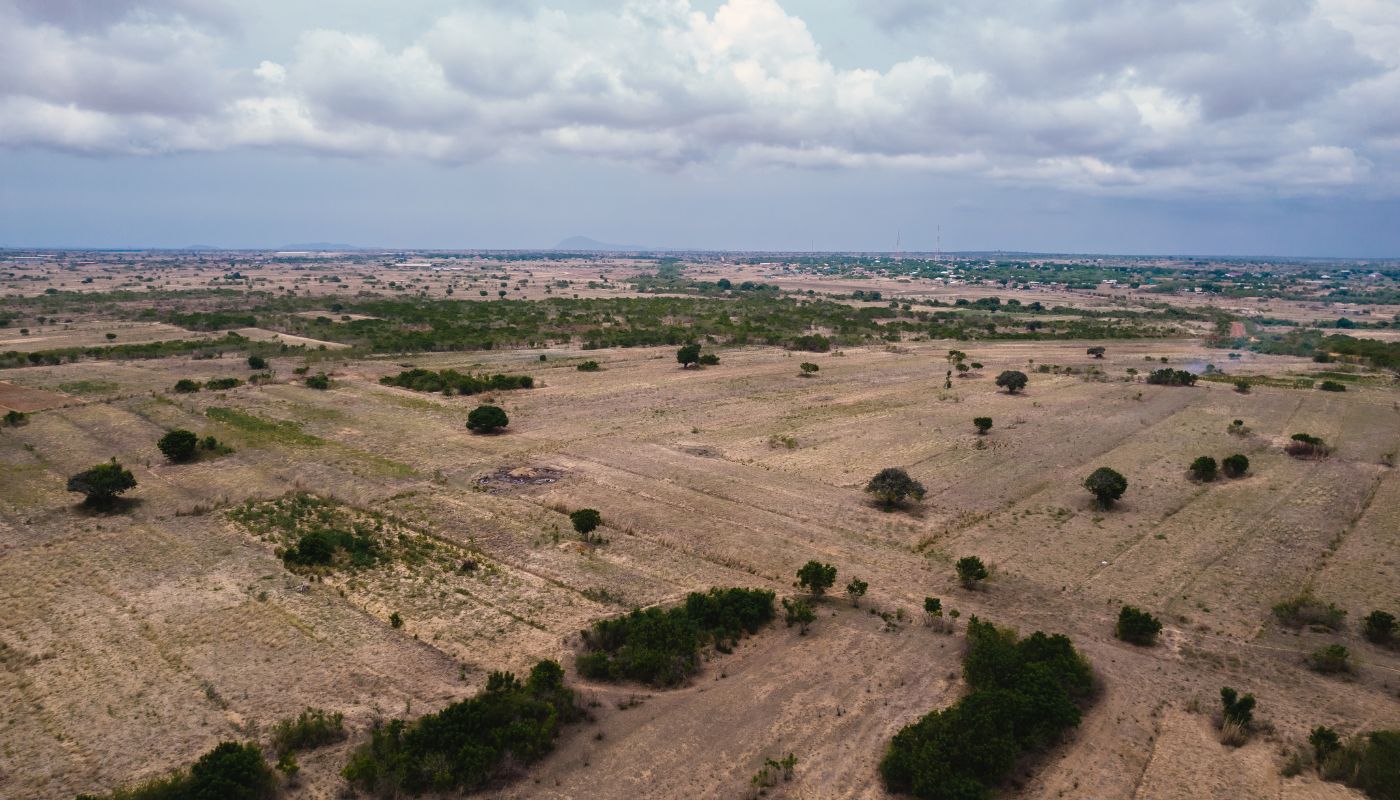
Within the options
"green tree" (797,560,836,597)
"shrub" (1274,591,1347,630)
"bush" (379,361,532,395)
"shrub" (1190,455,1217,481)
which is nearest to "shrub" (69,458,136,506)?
"bush" (379,361,532,395)

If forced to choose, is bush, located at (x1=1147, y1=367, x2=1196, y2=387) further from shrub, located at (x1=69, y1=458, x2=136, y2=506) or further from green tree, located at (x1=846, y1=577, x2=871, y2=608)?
shrub, located at (x1=69, y1=458, x2=136, y2=506)

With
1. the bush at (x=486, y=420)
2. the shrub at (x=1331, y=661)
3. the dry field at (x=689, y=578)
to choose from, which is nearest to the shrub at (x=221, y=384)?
the dry field at (x=689, y=578)

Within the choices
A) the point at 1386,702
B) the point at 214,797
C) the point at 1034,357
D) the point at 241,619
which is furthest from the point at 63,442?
the point at 1034,357

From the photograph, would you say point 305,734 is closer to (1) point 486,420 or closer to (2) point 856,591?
(2) point 856,591

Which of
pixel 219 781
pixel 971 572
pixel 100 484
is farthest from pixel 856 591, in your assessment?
pixel 100 484

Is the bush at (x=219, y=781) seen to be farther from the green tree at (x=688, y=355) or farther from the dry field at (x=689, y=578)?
the green tree at (x=688, y=355)

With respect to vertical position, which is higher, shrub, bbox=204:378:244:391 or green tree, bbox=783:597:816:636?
shrub, bbox=204:378:244:391
